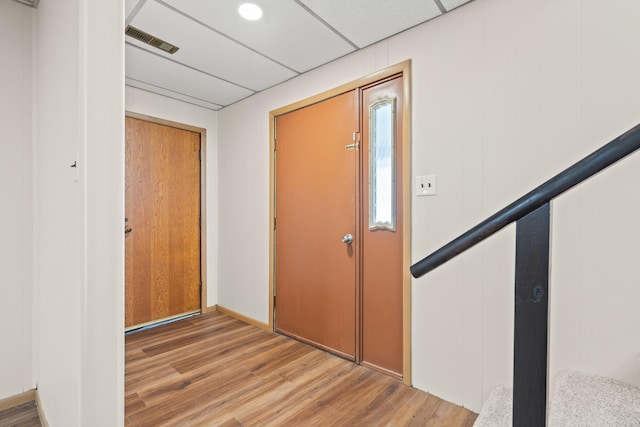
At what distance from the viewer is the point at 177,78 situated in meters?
2.80

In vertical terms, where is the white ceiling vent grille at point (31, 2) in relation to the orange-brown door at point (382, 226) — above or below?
above

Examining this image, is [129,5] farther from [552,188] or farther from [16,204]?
[552,188]

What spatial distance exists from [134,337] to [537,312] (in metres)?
3.31

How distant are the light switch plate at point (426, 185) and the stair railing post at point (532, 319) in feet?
4.75

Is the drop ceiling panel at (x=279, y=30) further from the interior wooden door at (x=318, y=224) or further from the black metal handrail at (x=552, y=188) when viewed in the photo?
the black metal handrail at (x=552, y=188)

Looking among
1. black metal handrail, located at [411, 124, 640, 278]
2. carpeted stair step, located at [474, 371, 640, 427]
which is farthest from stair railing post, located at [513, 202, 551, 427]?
carpeted stair step, located at [474, 371, 640, 427]

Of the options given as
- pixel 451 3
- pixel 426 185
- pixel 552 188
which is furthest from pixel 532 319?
pixel 451 3

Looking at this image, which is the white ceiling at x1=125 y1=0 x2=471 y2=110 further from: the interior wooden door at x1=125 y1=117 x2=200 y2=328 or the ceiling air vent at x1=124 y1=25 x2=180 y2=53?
the interior wooden door at x1=125 y1=117 x2=200 y2=328

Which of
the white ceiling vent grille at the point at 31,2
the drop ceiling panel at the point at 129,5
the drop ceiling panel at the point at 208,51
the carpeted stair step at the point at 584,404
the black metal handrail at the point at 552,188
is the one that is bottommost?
the carpeted stair step at the point at 584,404

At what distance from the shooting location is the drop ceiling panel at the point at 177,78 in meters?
2.47

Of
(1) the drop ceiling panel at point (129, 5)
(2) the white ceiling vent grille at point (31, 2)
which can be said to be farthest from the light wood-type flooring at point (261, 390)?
(2) the white ceiling vent grille at point (31, 2)

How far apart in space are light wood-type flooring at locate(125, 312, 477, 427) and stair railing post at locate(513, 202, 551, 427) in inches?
55.8

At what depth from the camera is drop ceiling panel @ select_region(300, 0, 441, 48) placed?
1808 mm

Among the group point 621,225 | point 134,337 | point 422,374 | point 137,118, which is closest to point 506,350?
point 422,374
